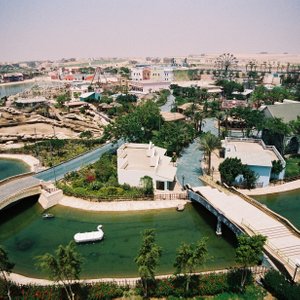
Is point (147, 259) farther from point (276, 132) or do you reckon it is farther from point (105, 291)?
point (276, 132)

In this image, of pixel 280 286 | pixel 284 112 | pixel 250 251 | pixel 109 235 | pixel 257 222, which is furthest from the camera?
pixel 284 112

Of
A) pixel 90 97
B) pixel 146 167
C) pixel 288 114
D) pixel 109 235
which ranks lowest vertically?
pixel 109 235

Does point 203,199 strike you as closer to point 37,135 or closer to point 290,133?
point 290,133

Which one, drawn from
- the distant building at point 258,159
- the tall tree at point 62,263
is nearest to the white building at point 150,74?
the distant building at point 258,159

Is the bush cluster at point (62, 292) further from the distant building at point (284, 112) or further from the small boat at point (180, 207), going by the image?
the distant building at point (284, 112)

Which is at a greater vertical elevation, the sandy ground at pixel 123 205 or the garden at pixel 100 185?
the garden at pixel 100 185

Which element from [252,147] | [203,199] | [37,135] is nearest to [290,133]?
[252,147]

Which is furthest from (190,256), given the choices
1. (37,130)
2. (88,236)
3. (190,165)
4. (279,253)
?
(37,130)
